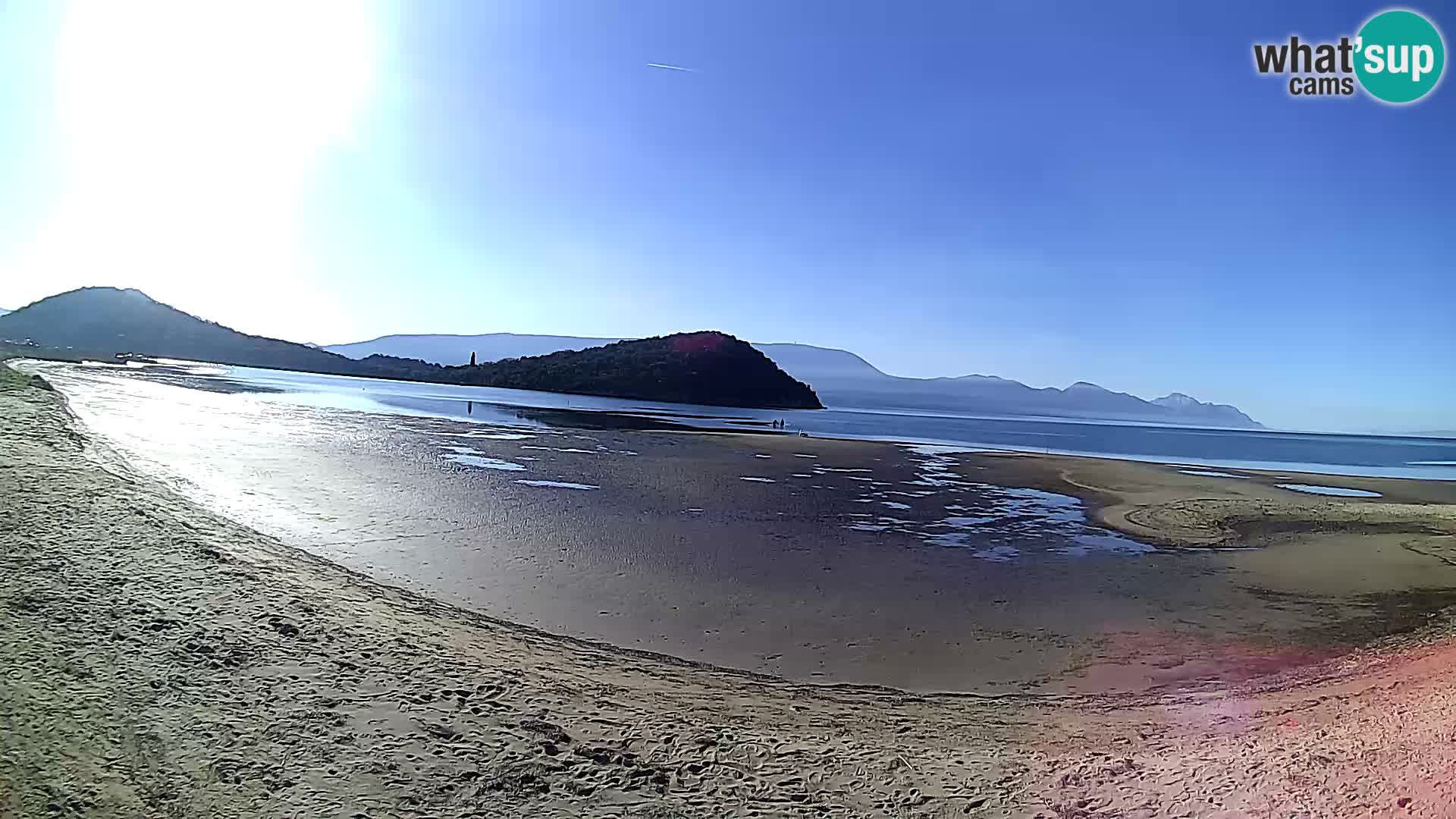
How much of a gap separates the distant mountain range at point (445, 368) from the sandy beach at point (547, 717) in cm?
9588

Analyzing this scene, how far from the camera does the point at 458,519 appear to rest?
14359 mm

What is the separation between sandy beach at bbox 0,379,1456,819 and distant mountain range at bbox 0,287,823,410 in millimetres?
95881

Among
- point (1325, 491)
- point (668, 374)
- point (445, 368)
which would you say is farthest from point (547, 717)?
point (445, 368)

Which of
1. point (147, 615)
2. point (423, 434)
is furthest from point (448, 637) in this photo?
point (423, 434)

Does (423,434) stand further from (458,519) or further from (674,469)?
(458,519)

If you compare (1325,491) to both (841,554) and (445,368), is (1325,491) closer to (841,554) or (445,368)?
(841,554)

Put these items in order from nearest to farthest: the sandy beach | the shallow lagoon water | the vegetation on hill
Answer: the sandy beach < the shallow lagoon water < the vegetation on hill

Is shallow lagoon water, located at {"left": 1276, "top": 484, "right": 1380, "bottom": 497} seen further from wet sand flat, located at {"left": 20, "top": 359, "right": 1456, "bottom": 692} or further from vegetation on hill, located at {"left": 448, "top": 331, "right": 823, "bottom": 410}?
vegetation on hill, located at {"left": 448, "top": 331, "right": 823, "bottom": 410}

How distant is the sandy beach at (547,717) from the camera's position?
5016 mm

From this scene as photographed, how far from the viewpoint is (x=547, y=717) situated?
20.2ft

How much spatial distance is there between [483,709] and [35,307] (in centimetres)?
18874

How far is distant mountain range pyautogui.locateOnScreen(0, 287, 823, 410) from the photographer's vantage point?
11088 centimetres

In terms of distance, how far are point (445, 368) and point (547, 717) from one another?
146 metres

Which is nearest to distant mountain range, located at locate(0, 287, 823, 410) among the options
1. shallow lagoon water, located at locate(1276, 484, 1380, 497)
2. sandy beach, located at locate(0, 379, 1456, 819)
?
shallow lagoon water, located at locate(1276, 484, 1380, 497)
